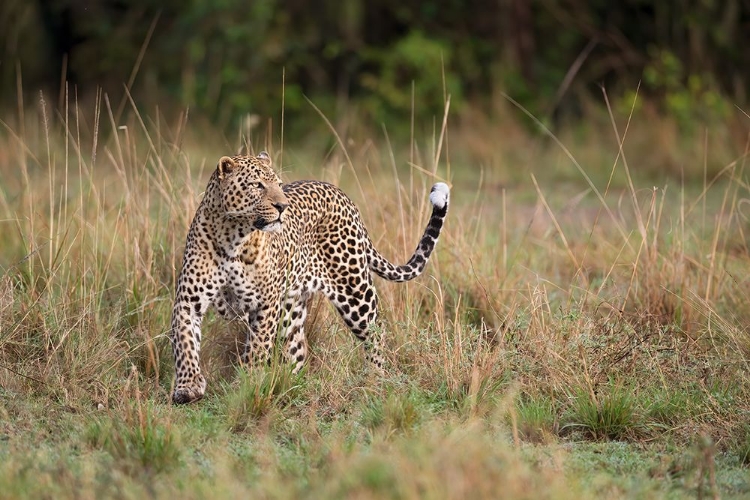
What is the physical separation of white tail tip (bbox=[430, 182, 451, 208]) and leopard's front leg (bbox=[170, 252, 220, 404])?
4.37ft

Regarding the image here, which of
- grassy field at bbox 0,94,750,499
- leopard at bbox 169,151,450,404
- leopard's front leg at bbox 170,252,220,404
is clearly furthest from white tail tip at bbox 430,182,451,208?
leopard's front leg at bbox 170,252,220,404

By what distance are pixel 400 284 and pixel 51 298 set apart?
6.66 ft

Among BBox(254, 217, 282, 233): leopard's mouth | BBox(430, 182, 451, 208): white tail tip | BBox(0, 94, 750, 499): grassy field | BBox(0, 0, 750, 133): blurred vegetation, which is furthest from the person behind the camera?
BBox(0, 0, 750, 133): blurred vegetation

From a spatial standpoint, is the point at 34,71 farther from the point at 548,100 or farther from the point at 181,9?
the point at 548,100

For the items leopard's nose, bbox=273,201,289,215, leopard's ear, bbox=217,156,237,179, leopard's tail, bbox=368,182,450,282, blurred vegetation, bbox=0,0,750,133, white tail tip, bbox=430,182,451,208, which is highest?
→ leopard's ear, bbox=217,156,237,179

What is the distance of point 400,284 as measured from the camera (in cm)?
→ 740

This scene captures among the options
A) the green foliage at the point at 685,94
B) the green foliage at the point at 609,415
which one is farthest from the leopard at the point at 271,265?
the green foliage at the point at 685,94

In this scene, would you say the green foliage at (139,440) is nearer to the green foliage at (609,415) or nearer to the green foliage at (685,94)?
the green foliage at (609,415)

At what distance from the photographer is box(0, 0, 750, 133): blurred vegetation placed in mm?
17062

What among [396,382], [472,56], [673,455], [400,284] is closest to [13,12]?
[472,56]

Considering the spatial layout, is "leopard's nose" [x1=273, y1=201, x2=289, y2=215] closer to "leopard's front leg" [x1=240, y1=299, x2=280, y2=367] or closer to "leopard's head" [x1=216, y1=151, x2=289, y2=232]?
"leopard's head" [x1=216, y1=151, x2=289, y2=232]

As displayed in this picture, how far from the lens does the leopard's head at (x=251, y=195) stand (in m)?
6.00

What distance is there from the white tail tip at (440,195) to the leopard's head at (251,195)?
3.36ft

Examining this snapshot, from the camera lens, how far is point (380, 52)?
57.1ft
